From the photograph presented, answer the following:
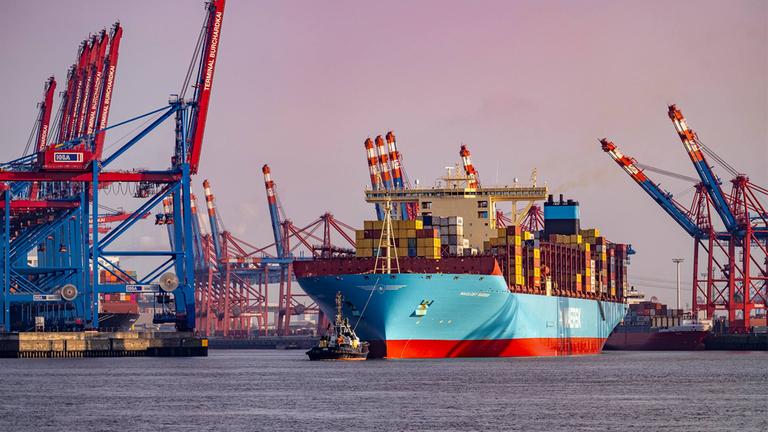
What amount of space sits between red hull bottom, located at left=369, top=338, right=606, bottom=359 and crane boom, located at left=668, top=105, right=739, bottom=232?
22026 millimetres

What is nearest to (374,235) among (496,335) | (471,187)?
(496,335)

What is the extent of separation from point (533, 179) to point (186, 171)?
2252cm

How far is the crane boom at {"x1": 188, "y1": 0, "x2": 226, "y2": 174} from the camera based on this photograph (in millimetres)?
99438

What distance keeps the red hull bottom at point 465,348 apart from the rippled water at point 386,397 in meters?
1.09

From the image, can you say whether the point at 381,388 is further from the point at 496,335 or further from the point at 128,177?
the point at 128,177

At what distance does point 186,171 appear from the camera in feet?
318

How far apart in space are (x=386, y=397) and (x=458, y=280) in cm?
2622

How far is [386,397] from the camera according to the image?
2357 inches

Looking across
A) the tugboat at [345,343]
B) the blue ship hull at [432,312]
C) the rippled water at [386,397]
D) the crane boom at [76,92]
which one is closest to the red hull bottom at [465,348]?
the blue ship hull at [432,312]

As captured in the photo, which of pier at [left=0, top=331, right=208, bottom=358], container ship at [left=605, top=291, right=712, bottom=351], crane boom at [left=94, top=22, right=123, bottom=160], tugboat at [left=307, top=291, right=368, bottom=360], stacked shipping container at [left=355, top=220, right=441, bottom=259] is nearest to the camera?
tugboat at [left=307, top=291, right=368, bottom=360]

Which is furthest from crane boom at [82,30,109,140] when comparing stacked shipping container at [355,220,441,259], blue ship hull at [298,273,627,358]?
stacked shipping container at [355,220,441,259]

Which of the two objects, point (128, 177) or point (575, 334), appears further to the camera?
point (575, 334)

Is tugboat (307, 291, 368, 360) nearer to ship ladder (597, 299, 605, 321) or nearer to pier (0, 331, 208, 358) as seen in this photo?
pier (0, 331, 208, 358)

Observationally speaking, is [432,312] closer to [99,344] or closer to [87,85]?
[99,344]
